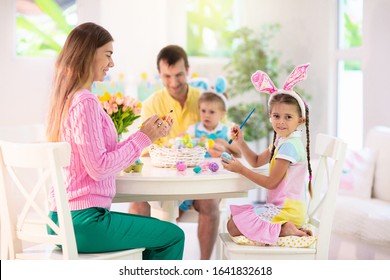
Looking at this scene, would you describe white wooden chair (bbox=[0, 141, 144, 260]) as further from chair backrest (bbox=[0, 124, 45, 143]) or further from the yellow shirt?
the yellow shirt

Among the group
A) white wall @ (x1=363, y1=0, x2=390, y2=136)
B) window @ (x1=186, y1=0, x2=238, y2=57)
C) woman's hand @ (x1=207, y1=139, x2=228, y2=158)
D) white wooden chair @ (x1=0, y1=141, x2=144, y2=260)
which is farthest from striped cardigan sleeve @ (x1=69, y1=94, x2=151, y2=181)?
window @ (x1=186, y1=0, x2=238, y2=57)

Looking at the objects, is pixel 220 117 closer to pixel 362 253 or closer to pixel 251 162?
pixel 251 162

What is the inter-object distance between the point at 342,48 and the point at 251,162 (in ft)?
6.41

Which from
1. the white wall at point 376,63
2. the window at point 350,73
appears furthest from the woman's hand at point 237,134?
the window at point 350,73

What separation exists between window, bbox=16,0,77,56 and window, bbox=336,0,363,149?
144cm

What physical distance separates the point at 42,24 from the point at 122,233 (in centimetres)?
207

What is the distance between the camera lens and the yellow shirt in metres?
2.96

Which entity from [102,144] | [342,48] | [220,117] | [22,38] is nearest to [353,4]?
[342,48]

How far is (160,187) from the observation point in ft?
6.72

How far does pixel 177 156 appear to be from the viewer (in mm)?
2266

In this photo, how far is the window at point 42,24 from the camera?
12.1 ft

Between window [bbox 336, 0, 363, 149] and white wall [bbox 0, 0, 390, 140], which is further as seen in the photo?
window [bbox 336, 0, 363, 149]

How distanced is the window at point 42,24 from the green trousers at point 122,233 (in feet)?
6.09
